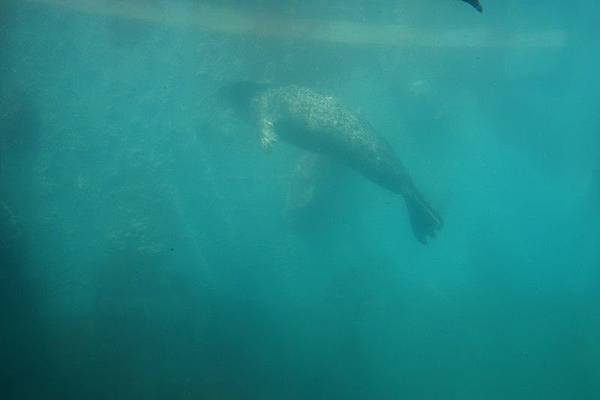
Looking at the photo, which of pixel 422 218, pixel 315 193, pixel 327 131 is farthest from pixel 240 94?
pixel 422 218

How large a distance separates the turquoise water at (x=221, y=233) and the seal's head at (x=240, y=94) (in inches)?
9.9

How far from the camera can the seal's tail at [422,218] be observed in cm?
1294

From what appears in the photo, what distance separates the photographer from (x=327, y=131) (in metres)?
12.3

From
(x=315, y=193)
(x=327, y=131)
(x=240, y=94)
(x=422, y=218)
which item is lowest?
(x=315, y=193)

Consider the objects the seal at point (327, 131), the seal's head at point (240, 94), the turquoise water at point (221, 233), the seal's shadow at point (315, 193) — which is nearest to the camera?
the turquoise water at point (221, 233)

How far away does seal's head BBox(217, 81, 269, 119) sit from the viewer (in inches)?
508

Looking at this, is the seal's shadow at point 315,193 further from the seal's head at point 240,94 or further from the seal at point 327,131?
the seal's head at point 240,94

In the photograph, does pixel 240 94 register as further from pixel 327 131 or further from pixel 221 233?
pixel 221 233

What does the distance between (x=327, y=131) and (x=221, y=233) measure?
→ 4.25 meters

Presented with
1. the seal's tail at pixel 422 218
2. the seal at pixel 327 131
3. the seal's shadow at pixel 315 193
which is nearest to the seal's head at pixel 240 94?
the seal at pixel 327 131

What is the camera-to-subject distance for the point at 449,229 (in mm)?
27609

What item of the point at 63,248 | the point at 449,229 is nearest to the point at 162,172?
the point at 63,248

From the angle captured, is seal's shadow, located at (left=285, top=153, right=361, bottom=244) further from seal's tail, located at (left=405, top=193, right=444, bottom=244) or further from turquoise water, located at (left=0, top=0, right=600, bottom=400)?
seal's tail, located at (left=405, top=193, right=444, bottom=244)

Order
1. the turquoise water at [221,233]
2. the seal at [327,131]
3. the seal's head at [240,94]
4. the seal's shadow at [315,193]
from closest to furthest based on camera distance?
1. the turquoise water at [221,233]
2. the seal at [327,131]
3. the seal's head at [240,94]
4. the seal's shadow at [315,193]
